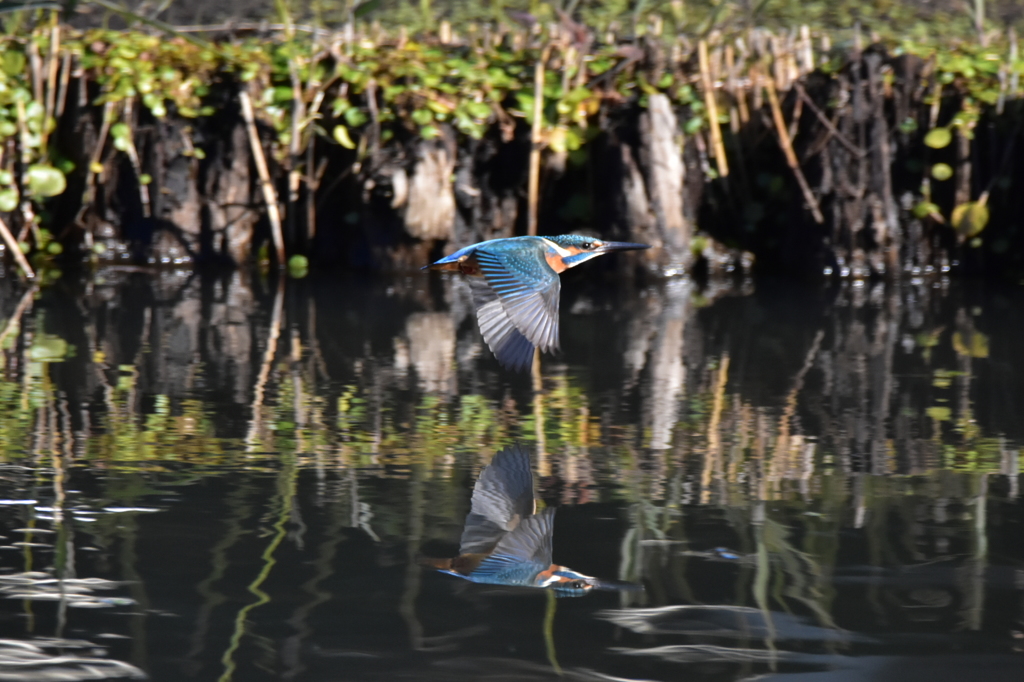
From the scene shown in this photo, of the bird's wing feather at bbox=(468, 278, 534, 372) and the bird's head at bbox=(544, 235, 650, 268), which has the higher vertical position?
the bird's head at bbox=(544, 235, 650, 268)

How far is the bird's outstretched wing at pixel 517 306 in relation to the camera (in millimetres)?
3053

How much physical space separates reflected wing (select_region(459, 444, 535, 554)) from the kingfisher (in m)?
0.28

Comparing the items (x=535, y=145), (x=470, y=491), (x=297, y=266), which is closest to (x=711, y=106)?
(x=535, y=145)

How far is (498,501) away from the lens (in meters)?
2.91

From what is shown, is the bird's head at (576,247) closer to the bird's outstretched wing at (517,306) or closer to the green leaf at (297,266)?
the bird's outstretched wing at (517,306)

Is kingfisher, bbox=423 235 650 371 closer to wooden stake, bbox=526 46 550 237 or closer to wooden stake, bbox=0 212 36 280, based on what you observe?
wooden stake, bbox=526 46 550 237

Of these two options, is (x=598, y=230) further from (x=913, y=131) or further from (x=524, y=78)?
(x=913, y=131)

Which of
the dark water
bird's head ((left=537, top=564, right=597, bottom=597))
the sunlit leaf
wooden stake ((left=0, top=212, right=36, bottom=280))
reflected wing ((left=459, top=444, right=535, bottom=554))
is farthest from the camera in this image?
wooden stake ((left=0, top=212, right=36, bottom=280))

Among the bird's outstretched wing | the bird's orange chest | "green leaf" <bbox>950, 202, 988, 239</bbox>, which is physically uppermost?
"green leaf" <bbox>950, 202, 988, 239</bbox>

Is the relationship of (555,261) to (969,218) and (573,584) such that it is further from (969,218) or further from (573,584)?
(969,218)

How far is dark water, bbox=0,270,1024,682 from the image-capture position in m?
2.13

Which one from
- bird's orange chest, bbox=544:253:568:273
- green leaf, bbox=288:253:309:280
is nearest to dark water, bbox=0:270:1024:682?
bird's orange chest, bbox=544:253:568:273

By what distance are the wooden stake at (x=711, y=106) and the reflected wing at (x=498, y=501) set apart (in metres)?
4.15

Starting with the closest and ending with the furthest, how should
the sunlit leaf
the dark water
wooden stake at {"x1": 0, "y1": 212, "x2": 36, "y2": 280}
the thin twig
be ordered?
the dark water
the sunlit leaf
wooden stake at {"x1": 0, "y1": 212, "x2": 36, "y2": 280}
the thin twig
